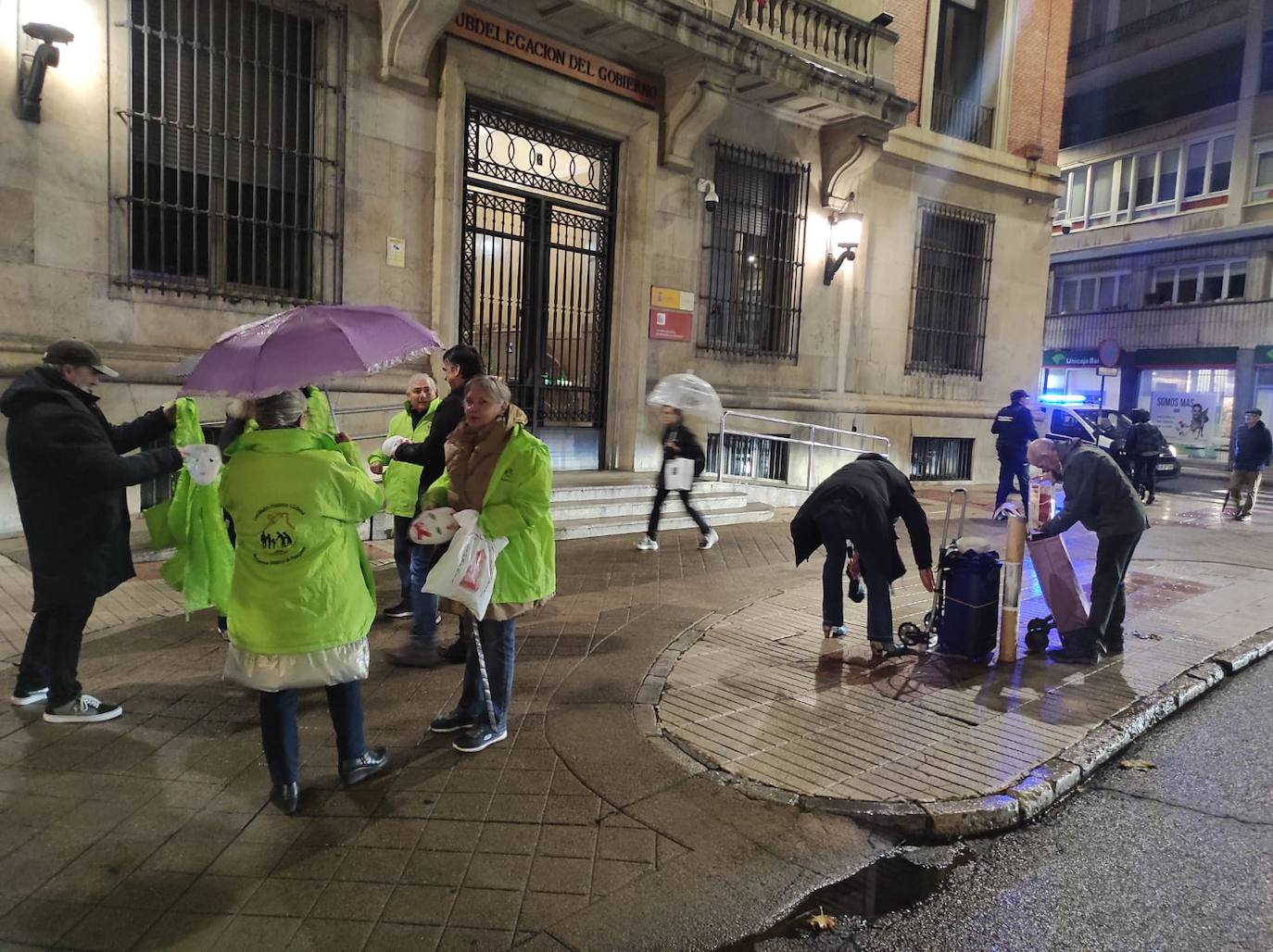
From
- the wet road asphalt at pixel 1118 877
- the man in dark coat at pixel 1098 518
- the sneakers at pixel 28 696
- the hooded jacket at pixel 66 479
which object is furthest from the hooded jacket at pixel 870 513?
the sneakers at pixel 28 696

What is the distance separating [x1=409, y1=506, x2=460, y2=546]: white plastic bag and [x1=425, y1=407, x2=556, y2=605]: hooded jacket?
5.1 inches

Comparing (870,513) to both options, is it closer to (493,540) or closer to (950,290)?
(493,540)

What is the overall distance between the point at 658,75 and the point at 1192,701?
32.3ft

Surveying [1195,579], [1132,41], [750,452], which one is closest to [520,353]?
[750,452]

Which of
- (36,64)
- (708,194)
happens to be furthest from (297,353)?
(708,194)

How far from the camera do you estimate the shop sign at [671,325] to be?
38.9ft

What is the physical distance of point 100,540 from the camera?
413 cm

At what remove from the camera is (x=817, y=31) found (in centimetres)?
1292

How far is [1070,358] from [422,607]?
32524mm

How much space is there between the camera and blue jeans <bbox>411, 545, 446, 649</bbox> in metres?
5.37

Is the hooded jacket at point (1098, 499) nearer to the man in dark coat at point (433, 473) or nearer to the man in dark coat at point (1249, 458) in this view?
the man in dark coat at point (433, 473)

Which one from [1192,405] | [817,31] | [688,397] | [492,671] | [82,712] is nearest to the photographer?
[492,671]

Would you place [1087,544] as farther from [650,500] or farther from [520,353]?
[520,353]

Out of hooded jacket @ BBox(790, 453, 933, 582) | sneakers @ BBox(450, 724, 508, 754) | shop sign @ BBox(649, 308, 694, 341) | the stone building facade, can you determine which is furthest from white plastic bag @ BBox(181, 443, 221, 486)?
shop sign @ BBox(649, 308, 694, 341)
